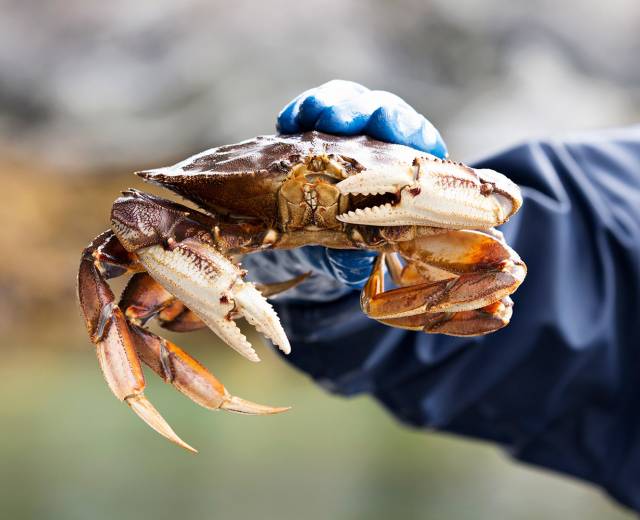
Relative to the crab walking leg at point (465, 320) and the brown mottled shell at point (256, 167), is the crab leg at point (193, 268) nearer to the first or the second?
Answer: the brown mottled shell at point (256, 167)

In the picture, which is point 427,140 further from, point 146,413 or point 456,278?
point 146,413

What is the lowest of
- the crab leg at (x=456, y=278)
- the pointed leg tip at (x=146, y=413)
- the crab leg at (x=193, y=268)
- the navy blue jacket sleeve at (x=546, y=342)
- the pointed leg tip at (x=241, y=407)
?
the navy blue jacket sleeve at (x=546, y=342)

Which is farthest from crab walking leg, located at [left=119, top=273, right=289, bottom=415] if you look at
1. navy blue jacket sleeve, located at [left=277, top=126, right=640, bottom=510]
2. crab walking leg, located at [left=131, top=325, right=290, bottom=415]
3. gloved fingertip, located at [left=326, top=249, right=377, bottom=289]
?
navy blue jacket sleeve, located at [left=277, top=126, right=640, bottom=510]

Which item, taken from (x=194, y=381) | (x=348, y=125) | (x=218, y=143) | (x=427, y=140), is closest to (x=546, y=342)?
(x=427, y=140)

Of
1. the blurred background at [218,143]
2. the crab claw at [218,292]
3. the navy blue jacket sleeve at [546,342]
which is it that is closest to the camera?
the crab claw at [218,292]

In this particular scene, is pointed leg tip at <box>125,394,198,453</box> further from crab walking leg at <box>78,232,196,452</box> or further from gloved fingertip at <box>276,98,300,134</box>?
gloved fingertip at <box>276,98,300,134</box>

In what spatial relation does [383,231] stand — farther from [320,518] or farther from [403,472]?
[403,472]

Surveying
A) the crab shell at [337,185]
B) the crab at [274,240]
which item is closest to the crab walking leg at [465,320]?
the crab at [274,240]

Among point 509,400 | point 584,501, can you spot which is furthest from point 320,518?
point 509,400
